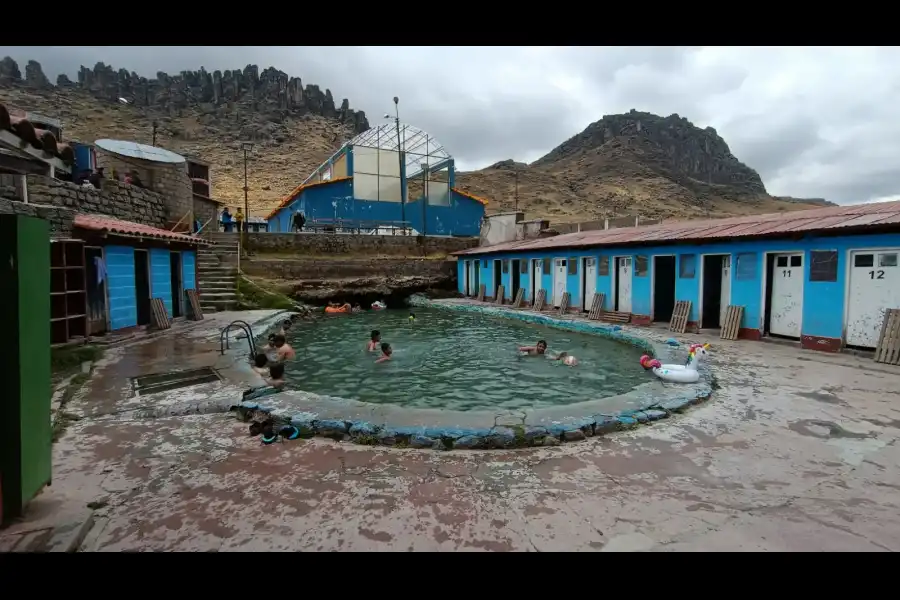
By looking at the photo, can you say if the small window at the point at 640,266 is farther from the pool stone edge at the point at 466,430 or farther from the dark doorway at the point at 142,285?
the dark doorway at the point at 142,285

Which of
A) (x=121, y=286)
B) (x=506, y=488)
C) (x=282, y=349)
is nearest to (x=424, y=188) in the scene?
(x=121, y=286)

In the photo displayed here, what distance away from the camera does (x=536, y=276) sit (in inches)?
838

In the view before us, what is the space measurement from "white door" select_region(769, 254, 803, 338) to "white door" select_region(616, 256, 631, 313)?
4794mm

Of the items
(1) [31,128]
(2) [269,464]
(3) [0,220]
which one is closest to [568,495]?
(2) [269,464]

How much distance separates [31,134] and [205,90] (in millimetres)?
97124

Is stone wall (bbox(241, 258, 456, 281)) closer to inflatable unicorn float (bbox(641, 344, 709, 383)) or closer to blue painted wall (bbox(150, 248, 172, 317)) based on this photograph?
blue painted wall (bbox(150, 248, 172, 317))

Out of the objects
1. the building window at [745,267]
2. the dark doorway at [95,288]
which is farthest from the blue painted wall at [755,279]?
the dark doorway at [95,288]

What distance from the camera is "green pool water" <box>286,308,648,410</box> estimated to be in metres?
8.10

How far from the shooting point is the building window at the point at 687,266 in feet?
44.1

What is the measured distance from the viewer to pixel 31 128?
11.6ft

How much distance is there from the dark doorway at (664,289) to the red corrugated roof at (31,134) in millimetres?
15446

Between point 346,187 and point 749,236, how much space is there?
27838 mm

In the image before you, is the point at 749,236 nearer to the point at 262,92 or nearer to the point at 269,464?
the point at 269,464
